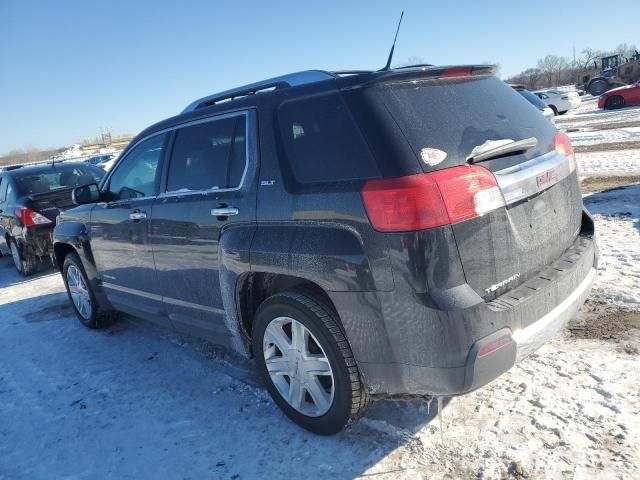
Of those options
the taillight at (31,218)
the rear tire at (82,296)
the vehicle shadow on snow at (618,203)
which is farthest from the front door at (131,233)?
the vehicle shadow on snow at (618,203)

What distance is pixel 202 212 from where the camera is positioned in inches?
126

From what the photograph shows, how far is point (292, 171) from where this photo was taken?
268cm

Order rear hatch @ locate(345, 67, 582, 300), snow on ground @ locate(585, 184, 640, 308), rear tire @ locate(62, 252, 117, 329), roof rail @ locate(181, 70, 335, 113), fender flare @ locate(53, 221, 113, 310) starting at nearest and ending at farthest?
rear hatch @ locate(345, 67, 582, 300)
roof rail @ locate(181, 70, 335, 113)
snow on ground @ locate(585, 184, 640, 308)
fender flare @ locate(53, 221, 113, 310)
rear tire @ locate(62, 252, 117, 329)

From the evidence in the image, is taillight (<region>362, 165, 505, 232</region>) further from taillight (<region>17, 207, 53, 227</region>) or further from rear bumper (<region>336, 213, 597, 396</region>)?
taillight (<region>17, 207, 53, 227</region>)

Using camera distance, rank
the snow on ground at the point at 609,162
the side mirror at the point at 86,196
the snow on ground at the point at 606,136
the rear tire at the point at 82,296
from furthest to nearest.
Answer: the snow on ground at the point at 606,136
the snow on ground at the point at 609,162
the rear tire at the point at 82,296
the side mirror at the point at 86,196

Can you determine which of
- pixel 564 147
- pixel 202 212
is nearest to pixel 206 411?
pixel 202 212

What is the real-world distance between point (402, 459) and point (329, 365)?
1.98 feet

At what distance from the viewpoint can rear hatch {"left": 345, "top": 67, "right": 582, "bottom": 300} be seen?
7.49 feet

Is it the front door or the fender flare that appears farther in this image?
the fender flare

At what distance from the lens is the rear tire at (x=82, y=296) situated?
4.94 metres

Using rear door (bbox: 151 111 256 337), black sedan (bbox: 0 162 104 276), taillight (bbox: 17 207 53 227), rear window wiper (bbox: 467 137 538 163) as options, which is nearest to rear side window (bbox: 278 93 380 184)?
rear door (bbox: 151 111 256 337)

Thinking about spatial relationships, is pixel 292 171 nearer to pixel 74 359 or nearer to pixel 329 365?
pixel 329 365

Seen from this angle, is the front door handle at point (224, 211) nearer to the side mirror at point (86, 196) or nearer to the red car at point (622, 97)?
the side mirror at point (86, 196)

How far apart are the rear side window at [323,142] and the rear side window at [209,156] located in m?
0.40
